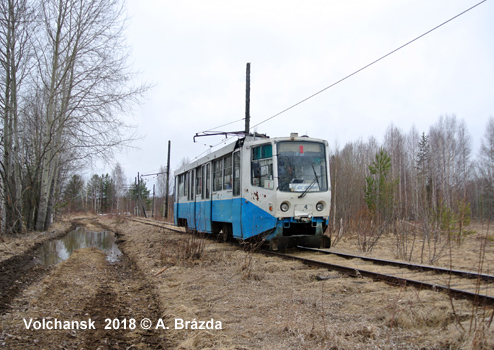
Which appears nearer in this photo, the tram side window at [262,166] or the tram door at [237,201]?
the tram side window at [262,166]

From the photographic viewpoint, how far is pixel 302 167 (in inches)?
385

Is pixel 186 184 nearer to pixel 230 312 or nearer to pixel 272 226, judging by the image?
pixel 272 226

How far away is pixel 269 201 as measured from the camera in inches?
370

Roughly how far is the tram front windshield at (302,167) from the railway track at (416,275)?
1731 mm

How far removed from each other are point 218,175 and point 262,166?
3.02 meters

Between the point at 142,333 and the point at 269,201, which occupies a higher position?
the point at 269,201

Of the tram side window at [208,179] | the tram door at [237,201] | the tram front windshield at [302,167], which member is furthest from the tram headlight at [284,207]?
the tram side window at [208,179]

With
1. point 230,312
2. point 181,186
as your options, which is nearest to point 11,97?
point 181,186

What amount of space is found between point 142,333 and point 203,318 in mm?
766

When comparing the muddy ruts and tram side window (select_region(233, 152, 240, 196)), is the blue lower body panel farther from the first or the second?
the muddy ruts

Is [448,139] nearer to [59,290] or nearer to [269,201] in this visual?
[269,201]

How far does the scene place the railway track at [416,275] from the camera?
4886 millimetres

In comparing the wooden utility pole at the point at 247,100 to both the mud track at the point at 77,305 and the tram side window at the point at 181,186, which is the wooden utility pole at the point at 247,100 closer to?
the tram side window at the point at 181,186

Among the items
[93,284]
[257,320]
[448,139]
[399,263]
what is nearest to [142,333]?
[257,320]
